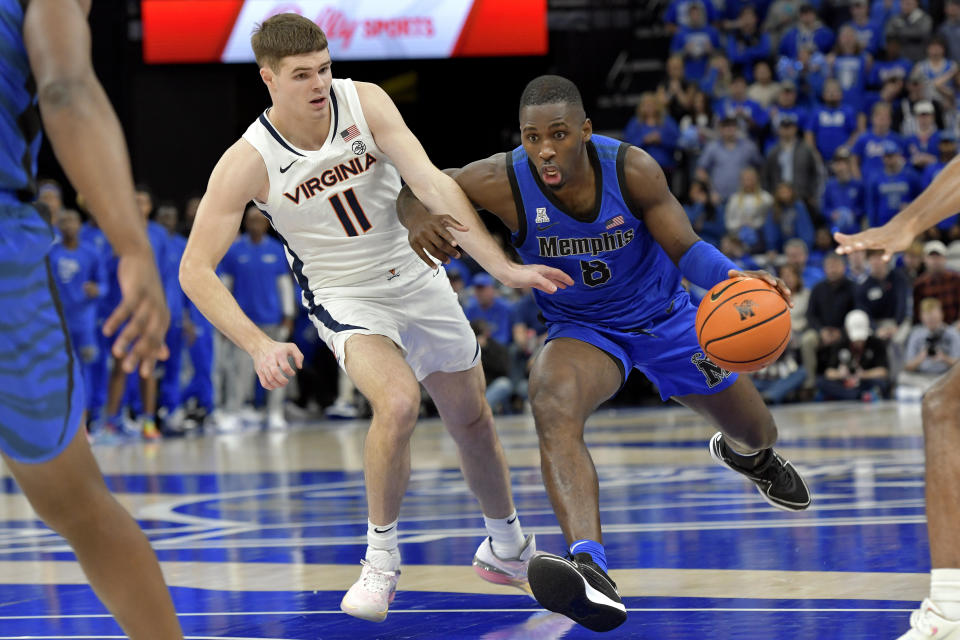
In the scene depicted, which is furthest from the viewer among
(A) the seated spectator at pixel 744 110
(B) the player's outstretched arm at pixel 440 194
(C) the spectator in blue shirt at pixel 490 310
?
(A) the seated spectator at pixel 744 110

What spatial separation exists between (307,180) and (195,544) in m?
2.27

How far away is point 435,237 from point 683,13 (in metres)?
16.7

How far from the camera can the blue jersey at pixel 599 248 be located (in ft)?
16.7

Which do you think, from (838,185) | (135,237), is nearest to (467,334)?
(135,237)

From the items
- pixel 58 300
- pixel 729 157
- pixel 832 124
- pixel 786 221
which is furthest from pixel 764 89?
pixel 58 300

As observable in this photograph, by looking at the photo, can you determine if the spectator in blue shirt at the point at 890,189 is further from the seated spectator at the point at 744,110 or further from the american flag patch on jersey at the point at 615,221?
the american flag patch on jersey at the point at 615,221

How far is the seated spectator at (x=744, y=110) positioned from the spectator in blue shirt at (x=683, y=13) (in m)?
2.14

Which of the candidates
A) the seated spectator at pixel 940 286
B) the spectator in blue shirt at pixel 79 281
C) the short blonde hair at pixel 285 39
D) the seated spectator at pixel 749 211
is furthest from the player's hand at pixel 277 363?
the seated spectator at pixel 749 211

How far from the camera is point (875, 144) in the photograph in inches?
672

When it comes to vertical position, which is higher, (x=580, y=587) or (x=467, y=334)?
(x=467, y=334)

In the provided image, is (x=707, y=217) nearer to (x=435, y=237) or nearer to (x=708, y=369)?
(x=708, y=369)

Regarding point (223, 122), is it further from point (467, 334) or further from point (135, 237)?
→ point (135, 237)

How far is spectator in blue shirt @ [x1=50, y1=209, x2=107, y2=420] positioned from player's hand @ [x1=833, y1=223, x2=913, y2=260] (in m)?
10.4

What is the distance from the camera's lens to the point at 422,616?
4609 millimetres
